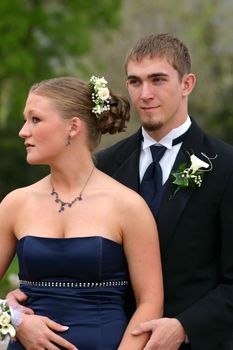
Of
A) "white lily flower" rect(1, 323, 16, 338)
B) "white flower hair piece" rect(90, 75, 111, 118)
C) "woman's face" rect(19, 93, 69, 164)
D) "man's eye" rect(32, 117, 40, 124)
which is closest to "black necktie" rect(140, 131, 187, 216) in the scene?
"white flower hair piece" rect(90, 75, 111, 118)

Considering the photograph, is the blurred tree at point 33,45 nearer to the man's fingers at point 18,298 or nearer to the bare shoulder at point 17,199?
the bare shoulder at point 17,199

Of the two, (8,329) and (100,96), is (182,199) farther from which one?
(8,329)

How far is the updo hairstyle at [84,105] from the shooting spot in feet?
15.6

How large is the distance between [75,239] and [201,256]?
0.76m

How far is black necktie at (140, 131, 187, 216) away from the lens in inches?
200

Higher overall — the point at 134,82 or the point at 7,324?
the point at 134,82

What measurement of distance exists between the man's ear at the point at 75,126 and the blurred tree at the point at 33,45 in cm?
2117

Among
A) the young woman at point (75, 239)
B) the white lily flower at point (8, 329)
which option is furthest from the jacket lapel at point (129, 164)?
the white lily flower at point (8, 329)

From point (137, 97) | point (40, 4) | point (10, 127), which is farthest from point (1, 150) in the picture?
point (137, 97)

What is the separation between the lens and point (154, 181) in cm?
516

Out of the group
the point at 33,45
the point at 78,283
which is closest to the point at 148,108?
the point at 78,283

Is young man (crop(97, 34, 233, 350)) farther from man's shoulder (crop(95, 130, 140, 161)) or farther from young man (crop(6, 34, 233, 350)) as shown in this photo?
man's shoulder (crop(95, 130, 140, 161))

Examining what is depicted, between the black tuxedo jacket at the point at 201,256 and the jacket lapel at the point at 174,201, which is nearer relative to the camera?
the black tuxedo jacket at the point at 201,256

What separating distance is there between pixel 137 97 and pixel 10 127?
78.1ft
